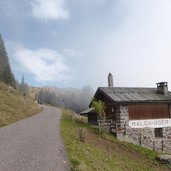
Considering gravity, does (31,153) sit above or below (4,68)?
below

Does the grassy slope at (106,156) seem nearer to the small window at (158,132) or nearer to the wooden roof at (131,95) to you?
the wooden roof at (131,95)

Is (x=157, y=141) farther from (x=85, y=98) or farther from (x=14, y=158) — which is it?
(x=85, y=98)

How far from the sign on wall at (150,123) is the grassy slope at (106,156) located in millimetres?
4460

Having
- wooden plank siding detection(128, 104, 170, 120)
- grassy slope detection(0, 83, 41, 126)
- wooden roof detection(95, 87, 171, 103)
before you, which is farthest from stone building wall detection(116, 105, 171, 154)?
grassy slope detection(0, 83, 41, 126)

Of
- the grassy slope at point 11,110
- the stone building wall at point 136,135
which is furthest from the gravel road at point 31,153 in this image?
the stone building wall at point 136,135

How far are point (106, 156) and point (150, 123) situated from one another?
1365 centimetres

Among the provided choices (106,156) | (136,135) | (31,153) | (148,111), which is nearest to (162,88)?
(148,111)

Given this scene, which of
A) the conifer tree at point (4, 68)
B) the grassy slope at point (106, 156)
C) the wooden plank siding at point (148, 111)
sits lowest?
the grassy slope at point (106, 156)

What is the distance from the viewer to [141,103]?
28375 millimetres

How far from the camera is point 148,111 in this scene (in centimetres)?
2873

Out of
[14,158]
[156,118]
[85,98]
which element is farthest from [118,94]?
[85,98]

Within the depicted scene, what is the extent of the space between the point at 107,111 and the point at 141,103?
4.28 metres

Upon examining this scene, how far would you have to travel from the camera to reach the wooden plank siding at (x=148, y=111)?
27.8 metres

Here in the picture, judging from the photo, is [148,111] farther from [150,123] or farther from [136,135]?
[136,135]
